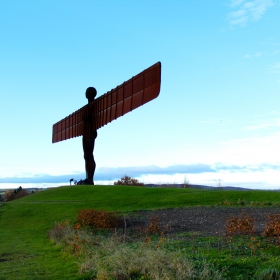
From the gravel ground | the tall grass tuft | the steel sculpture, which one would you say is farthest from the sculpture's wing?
the tall grass tuft

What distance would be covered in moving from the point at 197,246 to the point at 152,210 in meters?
11.7

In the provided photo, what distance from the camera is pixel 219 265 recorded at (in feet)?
30.3

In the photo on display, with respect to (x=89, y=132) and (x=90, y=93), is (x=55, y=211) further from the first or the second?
(x=90, y=93)

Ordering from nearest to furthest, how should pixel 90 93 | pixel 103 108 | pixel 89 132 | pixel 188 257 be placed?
pixel 188 257 → pixel 103 108 → pixel 89 132 → pixel 90 93

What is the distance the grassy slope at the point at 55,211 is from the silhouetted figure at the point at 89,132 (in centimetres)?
217

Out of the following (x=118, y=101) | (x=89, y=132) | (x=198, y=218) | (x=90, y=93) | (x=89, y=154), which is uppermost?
(x=90, y=93)

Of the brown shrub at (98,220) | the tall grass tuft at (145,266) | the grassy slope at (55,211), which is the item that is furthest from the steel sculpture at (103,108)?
the tall grass tuft at (145,266)

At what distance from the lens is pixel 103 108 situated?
28.2 meters

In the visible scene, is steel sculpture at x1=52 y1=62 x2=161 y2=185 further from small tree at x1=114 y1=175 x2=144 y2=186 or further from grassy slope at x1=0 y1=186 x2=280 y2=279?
small tree at x1=114 y1=175 x2=144 y2=186

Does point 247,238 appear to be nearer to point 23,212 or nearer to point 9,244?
Answer: point 9,244

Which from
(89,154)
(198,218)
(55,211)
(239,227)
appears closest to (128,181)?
(89,154)

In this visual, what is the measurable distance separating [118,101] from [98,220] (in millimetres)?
8862

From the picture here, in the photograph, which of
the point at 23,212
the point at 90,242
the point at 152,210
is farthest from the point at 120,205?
the point at 90,242

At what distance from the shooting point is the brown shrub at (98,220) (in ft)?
60.0
